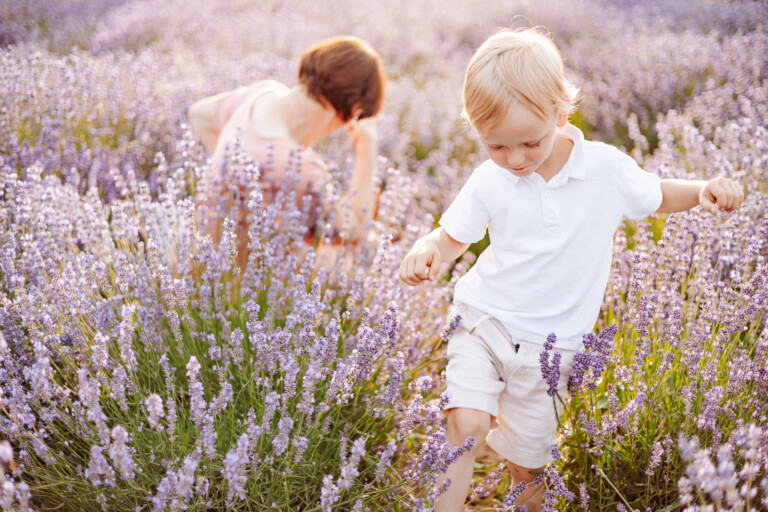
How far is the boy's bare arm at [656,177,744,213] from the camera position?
156 cm

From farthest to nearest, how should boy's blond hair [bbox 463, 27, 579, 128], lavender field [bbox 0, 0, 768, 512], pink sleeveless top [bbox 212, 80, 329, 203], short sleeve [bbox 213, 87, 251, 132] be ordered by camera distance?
short sleeve [bbox 213, 87, 251, 132] → pink sleeveless top [bbox 212, 80, 329, 203] → boy's blond hair [bbox 463, 27, 579, 128] → lavender field [bbox 0, 0, 768, 512]

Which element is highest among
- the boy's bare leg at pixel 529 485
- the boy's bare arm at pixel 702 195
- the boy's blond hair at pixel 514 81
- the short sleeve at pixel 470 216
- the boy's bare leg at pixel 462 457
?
the boy's blond hair at pixel 514 81

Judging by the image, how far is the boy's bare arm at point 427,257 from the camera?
1640mm

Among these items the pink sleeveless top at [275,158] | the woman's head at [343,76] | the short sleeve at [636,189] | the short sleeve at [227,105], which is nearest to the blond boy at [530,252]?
the short sleeve at [636,189]

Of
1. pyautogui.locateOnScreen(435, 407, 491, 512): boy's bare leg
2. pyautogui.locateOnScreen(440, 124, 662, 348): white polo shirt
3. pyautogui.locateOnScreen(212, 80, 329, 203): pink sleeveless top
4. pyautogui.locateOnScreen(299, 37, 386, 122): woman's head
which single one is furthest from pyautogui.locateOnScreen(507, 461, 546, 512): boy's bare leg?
pyautogui.locateOnScreen(299, 37, 386, 122): woman's head

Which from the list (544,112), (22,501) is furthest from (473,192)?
(22,501)

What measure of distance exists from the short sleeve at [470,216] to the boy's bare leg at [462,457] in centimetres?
50

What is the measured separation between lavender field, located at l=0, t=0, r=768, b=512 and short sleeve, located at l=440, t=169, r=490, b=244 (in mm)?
220

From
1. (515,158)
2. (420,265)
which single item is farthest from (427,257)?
(515,158)

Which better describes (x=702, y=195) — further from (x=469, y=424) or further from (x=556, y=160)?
(x=469, y=424)

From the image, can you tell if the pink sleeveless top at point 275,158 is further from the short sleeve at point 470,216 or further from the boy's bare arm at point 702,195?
the boy's bare arm at point 702,195

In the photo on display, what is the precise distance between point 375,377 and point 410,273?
21.6 inches

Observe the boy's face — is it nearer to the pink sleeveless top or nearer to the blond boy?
the blond boy

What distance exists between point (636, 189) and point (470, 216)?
47 cm
